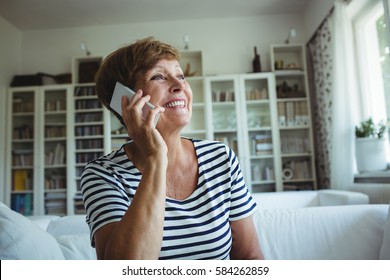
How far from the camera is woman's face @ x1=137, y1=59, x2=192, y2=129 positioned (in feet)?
2.01

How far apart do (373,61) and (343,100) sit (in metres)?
0.30

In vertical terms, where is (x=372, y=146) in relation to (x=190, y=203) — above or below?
above

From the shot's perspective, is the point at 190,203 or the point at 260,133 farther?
the point at 260,133

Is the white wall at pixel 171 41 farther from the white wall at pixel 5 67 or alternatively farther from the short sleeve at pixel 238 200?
the short sleeve at pixel 238 200

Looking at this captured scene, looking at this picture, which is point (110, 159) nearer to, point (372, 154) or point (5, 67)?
point (372, 154)

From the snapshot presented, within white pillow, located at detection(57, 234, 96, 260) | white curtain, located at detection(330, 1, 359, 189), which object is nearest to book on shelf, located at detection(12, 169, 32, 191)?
white pillow, located at detection(57, 234, 96, 260)

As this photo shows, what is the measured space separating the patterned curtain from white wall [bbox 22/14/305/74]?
31cm

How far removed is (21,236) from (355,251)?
2.86 ft

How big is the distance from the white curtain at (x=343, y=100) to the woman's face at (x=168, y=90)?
1.71 m

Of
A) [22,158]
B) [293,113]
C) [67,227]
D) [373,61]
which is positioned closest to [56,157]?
[22,158]

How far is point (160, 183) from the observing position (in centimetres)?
48

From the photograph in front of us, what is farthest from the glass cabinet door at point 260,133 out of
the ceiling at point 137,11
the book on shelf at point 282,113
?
the ceiling at point 137,11

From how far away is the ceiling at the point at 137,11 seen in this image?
219cm

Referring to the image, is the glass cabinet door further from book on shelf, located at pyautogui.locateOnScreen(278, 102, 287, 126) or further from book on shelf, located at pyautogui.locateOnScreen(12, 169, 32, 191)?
book on shelf, located at pyautogui.locateOnScreen(12, 169, 32, 191)
